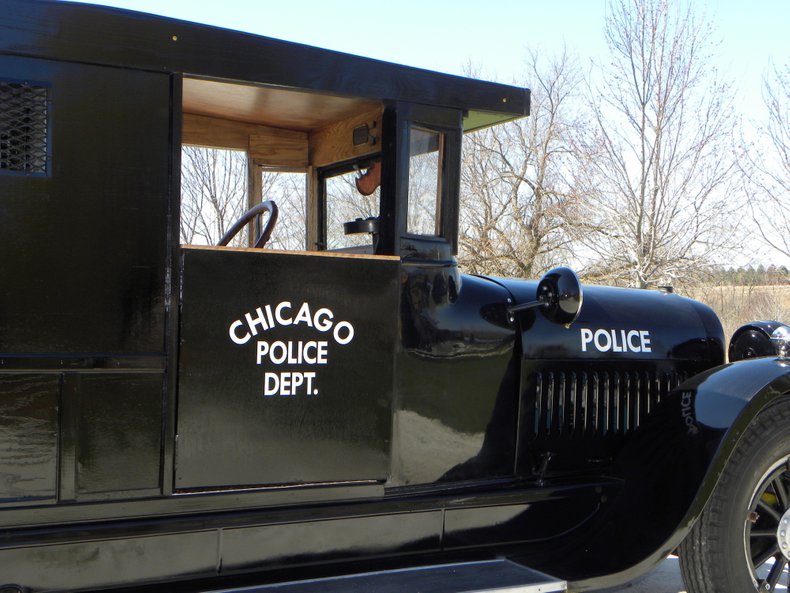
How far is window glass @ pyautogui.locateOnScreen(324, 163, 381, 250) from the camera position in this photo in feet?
10.9

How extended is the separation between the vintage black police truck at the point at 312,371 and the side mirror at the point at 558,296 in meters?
0.01

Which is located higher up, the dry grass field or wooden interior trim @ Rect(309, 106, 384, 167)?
wooden interior trim @ Rect(309, 106, 384, 167)

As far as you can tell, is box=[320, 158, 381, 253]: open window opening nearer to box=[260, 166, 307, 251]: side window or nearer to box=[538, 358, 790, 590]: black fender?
box=[260, 166, 307, 251]: side window

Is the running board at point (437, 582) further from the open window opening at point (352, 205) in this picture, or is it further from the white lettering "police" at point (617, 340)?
the open window opening at point (352, 205)

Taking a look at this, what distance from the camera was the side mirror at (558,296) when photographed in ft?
10.7

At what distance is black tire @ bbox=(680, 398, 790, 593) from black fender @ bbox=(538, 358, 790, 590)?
0.15 metres

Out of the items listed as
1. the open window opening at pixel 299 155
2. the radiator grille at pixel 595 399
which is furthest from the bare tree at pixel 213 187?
the radiator grille at pixel 595 399

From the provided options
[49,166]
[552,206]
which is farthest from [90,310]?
Result: [552,206]

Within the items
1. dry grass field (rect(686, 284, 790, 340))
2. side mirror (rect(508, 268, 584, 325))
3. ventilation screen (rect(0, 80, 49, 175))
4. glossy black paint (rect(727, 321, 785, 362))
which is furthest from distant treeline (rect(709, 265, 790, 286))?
ventilation screen (rect(0, 80, 49, 175))

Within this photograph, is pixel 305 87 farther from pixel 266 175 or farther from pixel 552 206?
pixel 552 206

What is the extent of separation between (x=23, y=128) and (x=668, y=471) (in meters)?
2.78

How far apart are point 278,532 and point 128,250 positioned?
1.11 m

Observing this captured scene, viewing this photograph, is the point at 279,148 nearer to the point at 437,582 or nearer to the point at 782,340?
the point at 437,582

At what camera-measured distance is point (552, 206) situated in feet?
56.2
